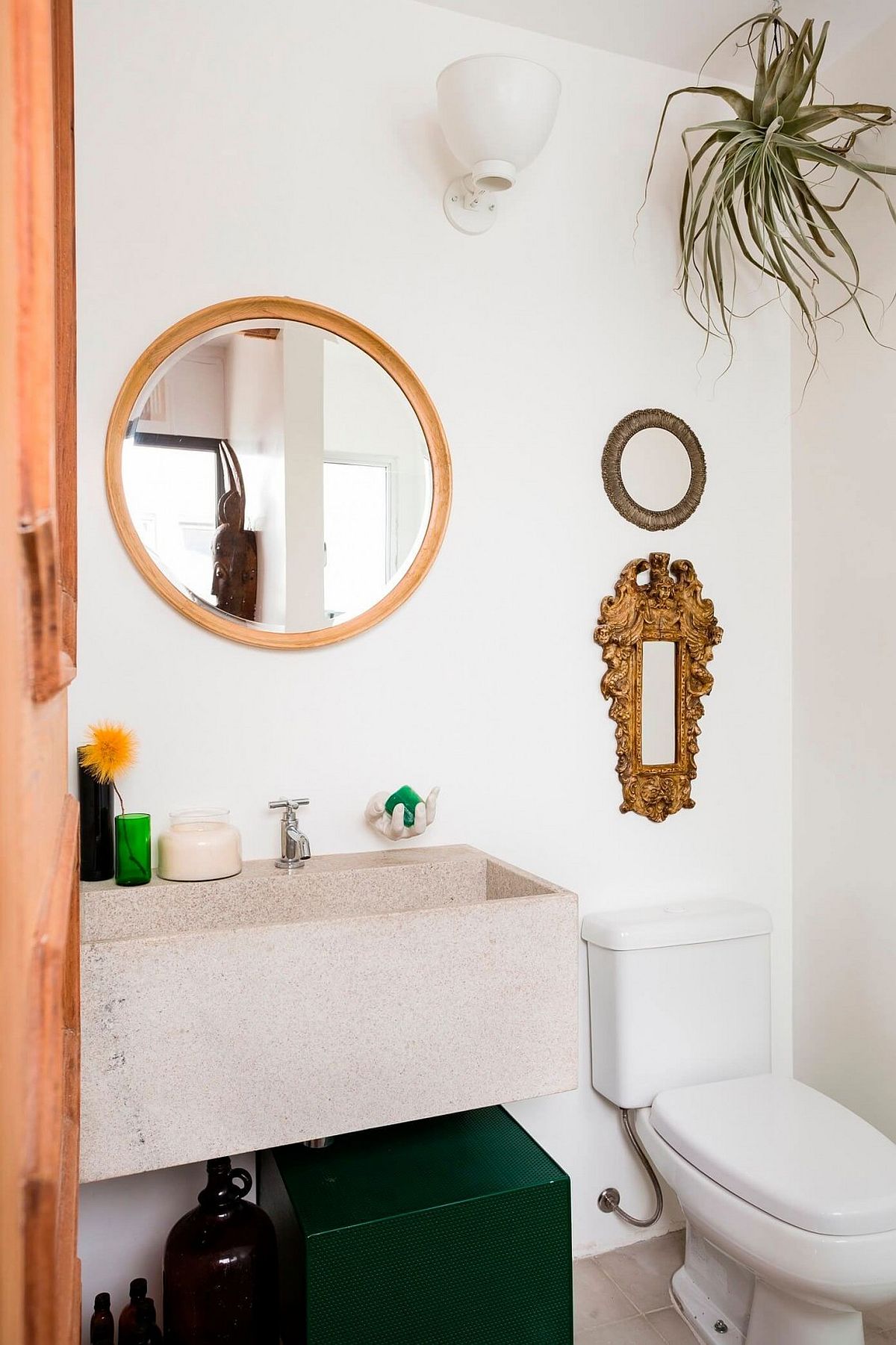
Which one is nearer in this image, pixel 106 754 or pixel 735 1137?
pixel 106 754

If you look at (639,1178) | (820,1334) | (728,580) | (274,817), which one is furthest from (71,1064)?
(728,580)

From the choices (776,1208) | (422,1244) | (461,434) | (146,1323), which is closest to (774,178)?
(461,434)

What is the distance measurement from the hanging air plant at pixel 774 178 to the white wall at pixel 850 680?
71mm

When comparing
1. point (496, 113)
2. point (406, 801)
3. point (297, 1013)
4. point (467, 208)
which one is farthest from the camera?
point (467, 208)

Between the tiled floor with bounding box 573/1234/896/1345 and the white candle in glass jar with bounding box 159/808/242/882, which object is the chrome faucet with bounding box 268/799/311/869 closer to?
the white candle in glass jar with bounding box 159/808/242/882

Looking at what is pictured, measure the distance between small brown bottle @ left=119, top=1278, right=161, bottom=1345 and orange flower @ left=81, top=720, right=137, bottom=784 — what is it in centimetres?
78

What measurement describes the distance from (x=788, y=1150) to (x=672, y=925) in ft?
1.53

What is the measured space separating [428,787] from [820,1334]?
113 cm

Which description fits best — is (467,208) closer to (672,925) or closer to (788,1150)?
(672,925)

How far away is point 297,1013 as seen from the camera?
1.38 meters

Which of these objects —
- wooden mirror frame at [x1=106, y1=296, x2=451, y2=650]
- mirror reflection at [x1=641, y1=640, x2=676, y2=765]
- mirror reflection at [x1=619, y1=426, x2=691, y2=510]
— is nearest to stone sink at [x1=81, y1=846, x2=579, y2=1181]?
wooden mirror frame at [x1=106, y1=296, x2=451, y2=650]

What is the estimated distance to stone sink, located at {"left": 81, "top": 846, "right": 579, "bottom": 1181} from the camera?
130 centimetres

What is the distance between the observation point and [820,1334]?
1.54 meters

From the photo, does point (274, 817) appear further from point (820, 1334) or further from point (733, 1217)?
point (820, 1334)
